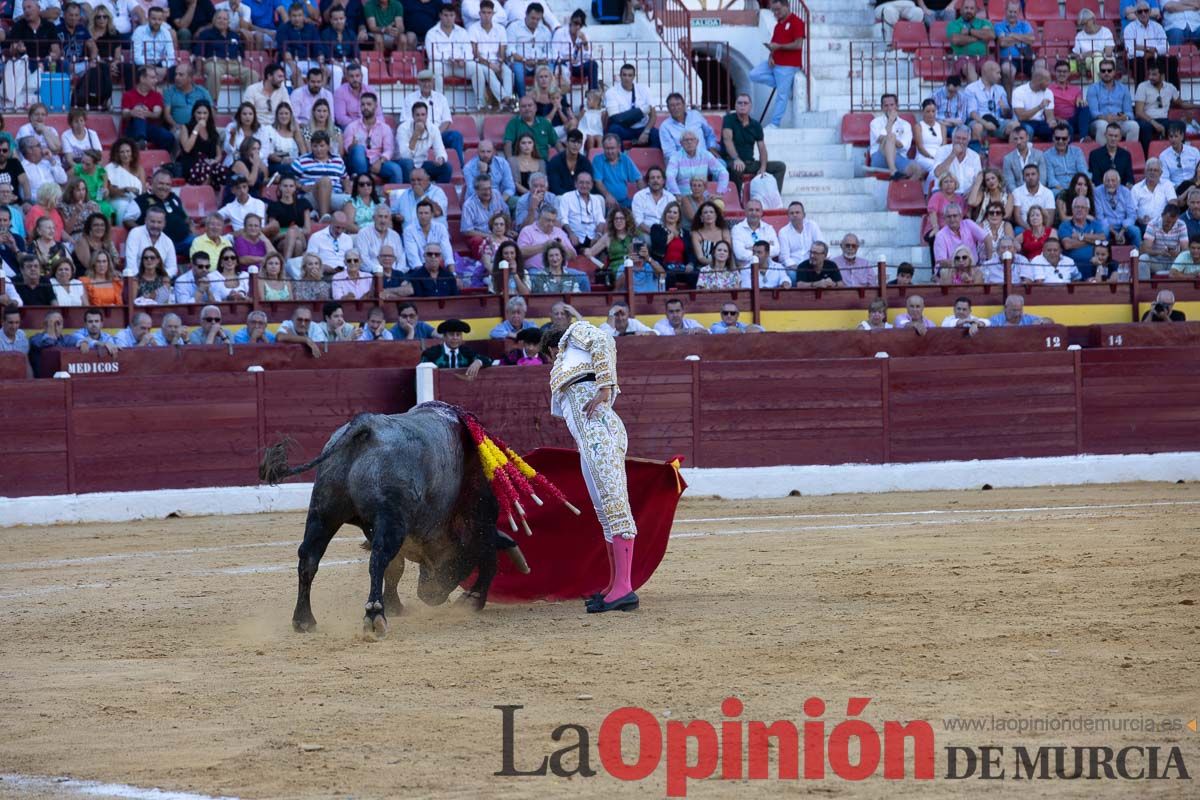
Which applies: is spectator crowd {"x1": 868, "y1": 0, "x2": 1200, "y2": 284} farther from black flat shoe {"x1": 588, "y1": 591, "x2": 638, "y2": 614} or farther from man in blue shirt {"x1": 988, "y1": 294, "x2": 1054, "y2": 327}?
black flat shoe {"x1": 588, "y1": 591, "x2": 638, "y2": 614}

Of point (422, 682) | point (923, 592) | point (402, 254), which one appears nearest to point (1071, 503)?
point (923, 592)

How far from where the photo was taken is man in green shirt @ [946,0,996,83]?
16734 millimetres

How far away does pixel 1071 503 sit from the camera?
37.2 feet

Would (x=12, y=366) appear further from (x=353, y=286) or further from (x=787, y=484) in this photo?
(x=787, y=484)

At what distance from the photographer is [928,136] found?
15.7 m

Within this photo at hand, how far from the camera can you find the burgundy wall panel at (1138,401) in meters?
13.3

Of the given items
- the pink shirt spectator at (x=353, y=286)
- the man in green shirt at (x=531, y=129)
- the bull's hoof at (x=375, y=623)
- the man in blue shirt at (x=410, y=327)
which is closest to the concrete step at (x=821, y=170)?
the man in green shirt at (x=531, y=129)

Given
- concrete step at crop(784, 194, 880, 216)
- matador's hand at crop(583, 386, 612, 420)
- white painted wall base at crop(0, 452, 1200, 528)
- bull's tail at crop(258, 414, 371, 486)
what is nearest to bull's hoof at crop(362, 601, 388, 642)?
bull's tail at crop(258, 414, 371, 486)

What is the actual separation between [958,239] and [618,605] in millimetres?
8332

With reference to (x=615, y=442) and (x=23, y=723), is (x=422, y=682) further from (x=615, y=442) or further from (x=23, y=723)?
(x=615, y=442)

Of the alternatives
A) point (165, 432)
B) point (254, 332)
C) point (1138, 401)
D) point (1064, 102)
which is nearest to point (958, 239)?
point (1138, 401)

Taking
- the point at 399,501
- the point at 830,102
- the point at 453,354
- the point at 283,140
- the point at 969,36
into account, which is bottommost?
the point at 453,354

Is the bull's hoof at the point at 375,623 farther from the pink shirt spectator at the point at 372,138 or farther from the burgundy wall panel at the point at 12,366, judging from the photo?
the pink shirt spectator at the point at 372,138

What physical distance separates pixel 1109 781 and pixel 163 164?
35.0ft
